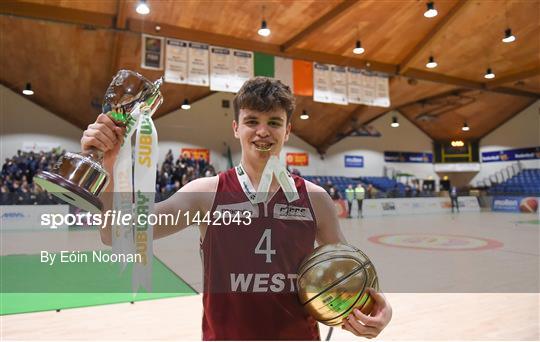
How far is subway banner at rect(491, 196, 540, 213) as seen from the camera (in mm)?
15742

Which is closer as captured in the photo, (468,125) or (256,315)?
(256,315)

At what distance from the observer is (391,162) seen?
926 inches

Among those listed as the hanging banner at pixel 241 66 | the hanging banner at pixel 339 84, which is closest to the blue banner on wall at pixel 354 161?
the hanging banner at pixel 339 84

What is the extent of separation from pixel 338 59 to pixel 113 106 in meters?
10.7

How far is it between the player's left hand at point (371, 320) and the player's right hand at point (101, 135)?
975 mm

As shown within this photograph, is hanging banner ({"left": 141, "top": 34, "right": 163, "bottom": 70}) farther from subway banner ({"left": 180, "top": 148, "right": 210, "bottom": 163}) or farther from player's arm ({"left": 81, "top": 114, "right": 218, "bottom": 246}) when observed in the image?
subway banner ({"left": 180, "top": 148, "right": 210, "bottom": 163})

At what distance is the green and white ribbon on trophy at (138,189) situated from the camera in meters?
1.21

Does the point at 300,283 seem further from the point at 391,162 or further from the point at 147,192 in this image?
the point at 391,162

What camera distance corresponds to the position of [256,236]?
137cm

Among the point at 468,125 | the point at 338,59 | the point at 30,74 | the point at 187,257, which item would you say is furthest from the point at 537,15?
the point at 30,74

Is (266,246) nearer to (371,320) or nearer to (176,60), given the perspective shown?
(371,320)

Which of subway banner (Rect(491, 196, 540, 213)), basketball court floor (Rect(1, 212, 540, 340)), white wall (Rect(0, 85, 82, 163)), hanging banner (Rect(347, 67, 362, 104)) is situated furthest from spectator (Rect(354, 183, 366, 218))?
white wall (Rect(0, 85, 82, 163))

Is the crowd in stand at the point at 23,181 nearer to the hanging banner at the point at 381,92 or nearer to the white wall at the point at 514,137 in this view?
the hanging banner at the point at 381,92

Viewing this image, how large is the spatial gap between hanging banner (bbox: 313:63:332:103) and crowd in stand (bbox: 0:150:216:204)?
16.6 ft
